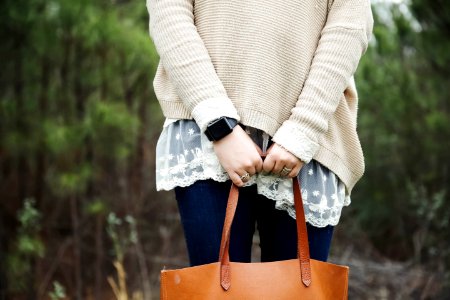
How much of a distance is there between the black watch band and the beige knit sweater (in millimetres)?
25

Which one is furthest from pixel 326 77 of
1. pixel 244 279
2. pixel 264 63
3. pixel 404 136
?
pixel 404 136

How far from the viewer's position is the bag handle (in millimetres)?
1266

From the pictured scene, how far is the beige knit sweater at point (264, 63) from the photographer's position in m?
1.36

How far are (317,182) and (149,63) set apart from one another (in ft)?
9.38

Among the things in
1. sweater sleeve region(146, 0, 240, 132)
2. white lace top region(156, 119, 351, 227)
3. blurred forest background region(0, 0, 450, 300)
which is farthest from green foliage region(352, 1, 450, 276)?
sweater sleeve region(146, 0, 240, 132)

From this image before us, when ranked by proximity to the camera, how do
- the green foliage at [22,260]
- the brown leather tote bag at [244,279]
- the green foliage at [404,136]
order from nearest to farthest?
1. the brown leather tote bag at [244,279]
2. the green foliage at [22,260]
3. the green foliage at [404,136]

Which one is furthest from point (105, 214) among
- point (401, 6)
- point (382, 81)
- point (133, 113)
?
point (401, 6)

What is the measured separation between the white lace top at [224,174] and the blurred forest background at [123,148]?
238 centimetres

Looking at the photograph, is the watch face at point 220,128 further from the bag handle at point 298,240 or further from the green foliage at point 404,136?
the green foliage at point 404,136

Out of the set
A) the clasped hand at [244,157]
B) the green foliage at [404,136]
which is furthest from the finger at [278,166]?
the green foliage at [404,136]

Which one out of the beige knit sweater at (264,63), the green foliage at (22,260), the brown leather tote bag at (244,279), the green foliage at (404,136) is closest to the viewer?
the brown leather tote bag at (244,279)

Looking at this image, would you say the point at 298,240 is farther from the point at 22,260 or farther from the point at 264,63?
the point at 22,260

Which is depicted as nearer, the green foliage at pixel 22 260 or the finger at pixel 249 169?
the finger at pixel 249 169

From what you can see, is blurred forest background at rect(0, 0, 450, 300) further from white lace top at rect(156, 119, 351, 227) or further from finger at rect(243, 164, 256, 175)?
finger at rect(243, 164, 256, 175)
